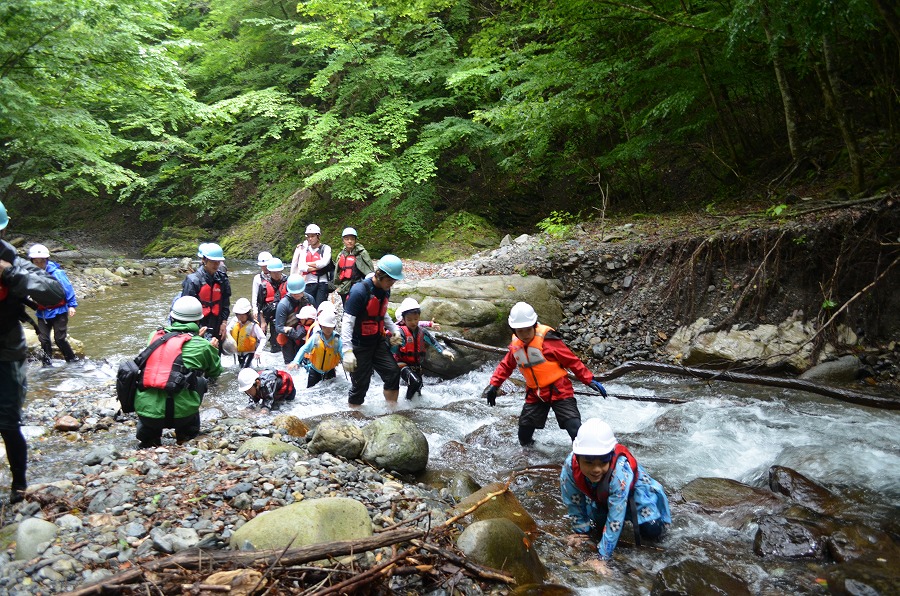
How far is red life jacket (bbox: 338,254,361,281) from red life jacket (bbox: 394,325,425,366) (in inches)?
81.4

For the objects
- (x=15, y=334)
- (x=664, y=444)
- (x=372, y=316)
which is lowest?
(x=664, y=444)

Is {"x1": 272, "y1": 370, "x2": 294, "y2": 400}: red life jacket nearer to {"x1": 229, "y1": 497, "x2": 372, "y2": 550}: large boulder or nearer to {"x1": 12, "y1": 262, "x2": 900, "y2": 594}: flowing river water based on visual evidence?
{"x1": 12, "y1": 262, "x2": 900, "y2": 594}: flowing river water

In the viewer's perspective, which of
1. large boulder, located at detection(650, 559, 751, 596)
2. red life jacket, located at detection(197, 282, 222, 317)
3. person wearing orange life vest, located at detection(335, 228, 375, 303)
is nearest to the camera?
large boulder, located at detection(650, 559, 751, 596)

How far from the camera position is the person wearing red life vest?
12.1ft

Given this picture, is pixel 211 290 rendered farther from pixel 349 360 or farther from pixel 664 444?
pixel 664 444

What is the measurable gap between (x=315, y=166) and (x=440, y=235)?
6.58 meters

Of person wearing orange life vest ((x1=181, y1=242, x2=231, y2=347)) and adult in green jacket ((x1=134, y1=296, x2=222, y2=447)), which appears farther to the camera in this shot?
person wearing orange life vest ((x1=181, y1=242, x2=231, y2=347))

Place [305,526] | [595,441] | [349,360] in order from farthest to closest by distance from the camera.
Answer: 1. [349,360]
2. [595,441]
3. [305,526]

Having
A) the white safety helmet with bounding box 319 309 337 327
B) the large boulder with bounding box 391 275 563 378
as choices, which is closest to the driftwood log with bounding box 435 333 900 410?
the large boulder with bounding box 391 275 563 378

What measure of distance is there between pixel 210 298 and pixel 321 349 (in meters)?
1.81

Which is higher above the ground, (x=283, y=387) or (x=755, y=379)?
(x=755, y=379)

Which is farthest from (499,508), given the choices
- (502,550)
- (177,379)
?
(177,379)

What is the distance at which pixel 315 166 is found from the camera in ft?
68.0

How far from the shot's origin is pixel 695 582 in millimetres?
3883
